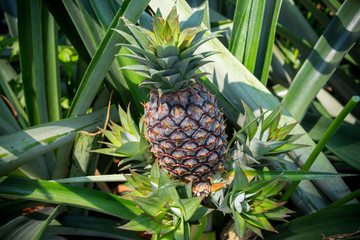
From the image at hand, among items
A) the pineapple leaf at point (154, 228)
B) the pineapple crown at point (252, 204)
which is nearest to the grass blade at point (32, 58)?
the pineapple leaf at point (154, 228)

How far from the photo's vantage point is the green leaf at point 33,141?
28.8 inches

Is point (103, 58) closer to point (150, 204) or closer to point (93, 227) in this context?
point (150, 204)

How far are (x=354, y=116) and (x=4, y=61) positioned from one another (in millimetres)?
1734

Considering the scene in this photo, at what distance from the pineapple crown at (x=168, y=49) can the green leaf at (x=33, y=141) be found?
1.05ft

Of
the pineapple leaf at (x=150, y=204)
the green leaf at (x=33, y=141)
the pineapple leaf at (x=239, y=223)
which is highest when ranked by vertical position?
the pineapple leaf at (x=239, y=223)

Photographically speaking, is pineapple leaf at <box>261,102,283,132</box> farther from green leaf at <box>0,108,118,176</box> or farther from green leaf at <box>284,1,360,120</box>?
green leaf at <box>0,108,118,176</box>

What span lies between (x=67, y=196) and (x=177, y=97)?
39 cm

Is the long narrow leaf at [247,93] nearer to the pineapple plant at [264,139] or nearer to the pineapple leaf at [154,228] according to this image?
the pineapple plant at [264,139]

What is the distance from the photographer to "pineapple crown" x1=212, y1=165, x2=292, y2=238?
0.65 m

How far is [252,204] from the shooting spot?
2.26 feet

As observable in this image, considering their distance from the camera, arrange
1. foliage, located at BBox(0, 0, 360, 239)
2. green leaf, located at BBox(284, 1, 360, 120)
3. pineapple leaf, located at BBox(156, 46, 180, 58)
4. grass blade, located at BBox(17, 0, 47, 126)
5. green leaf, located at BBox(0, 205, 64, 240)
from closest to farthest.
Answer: pineapple leaf, located at BBox(156, 46, 180, 58) → foliage, located at BBox(0, 0, 360, 239) → green leaf, located at BBox(0, 205, 64, 240) → green leaf, located at BBox(284, 1, 360, 120) → grass blade, located at BBox(17, 0, 47, 126)

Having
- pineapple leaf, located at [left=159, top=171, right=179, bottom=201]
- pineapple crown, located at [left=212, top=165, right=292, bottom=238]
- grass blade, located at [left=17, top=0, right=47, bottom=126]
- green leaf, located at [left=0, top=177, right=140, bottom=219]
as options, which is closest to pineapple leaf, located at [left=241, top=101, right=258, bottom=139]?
pineapple crown, located at [left=212, top=165, right=292, bottom=238]

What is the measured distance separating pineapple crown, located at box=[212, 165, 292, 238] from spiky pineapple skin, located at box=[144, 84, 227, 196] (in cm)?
9

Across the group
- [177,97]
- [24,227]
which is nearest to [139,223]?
[177,97]
